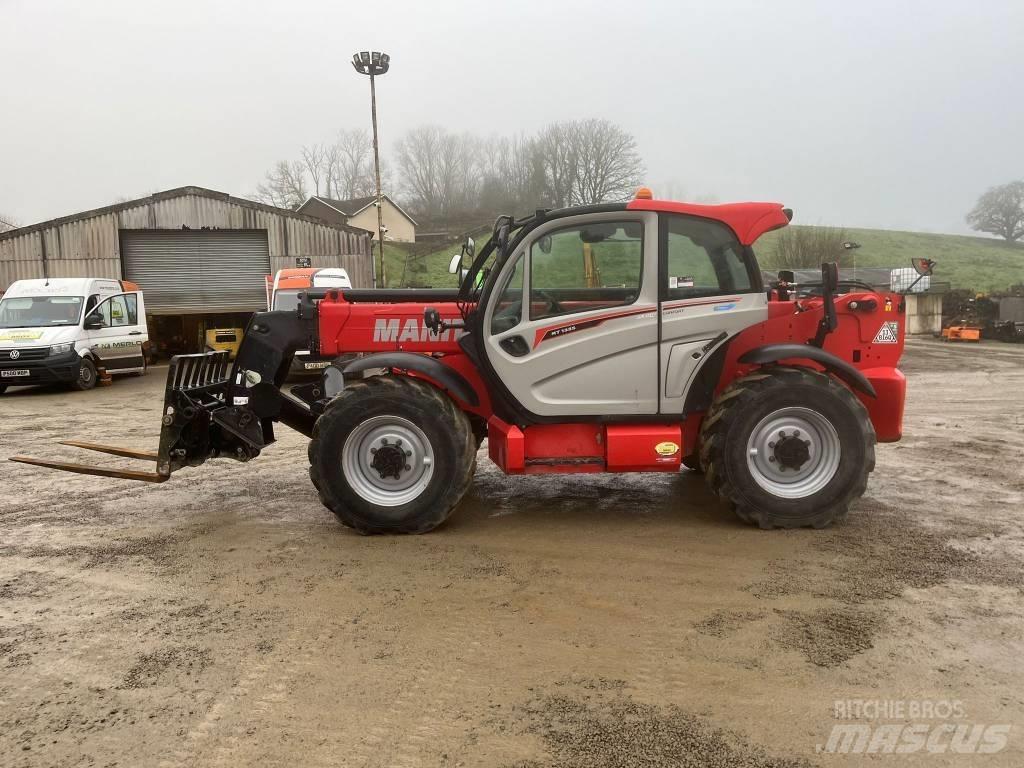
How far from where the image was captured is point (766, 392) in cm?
540

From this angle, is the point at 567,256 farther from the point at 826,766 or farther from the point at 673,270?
the point at 826,766

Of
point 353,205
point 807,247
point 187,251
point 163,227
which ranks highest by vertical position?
point 353,205

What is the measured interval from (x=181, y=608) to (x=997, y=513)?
5659mm

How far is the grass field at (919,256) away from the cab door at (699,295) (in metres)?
32.9

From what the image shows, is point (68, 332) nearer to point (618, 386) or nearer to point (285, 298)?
point (285, 298)

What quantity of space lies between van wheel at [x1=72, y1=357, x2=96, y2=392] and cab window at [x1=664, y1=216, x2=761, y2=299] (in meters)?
13.6

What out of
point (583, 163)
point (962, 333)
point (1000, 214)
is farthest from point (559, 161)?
point (1000, 214)

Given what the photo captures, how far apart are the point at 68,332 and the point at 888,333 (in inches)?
589

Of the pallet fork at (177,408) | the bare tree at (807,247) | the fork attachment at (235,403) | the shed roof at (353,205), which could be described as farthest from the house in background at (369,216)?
the fork attachment at (235,403)

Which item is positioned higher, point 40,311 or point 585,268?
point 585,268

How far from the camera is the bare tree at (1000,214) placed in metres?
59.3

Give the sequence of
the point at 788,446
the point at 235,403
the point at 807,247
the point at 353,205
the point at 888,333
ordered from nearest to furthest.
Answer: the point at 788,446 < the point at 888,333 < the point at 235,403 < the point at 807,247 < the point at 353,205

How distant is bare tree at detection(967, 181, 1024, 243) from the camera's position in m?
59.3

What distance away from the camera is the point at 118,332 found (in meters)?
16.7
